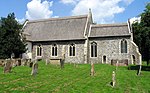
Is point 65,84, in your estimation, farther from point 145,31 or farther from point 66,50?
point 66,50

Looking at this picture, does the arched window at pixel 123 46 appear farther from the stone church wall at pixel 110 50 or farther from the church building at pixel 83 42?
the stone church wall at pixel 110 50

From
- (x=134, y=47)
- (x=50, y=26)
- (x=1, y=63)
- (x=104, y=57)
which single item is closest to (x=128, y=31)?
(x=134, y=47)

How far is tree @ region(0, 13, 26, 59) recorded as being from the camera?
35.6 metres

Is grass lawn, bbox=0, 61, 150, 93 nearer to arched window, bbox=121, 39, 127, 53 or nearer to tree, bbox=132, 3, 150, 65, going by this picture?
tree, bbox=132, 3, 150, 65

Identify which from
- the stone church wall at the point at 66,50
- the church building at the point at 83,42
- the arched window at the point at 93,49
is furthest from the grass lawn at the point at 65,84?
the arched window at the point at 93,49

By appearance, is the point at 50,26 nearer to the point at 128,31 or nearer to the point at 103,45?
the point at 103,45

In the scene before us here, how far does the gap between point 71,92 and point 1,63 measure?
19203 millimetres

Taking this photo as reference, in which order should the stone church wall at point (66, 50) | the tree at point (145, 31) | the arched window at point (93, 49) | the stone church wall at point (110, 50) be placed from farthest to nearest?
the arched window at point (93, 49), the stone church wall at point (66, 50), the stone church wall at point (110, 50), the tree at point (145, 31)

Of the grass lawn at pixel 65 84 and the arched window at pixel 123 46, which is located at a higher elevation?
the arched window at pixel 123 46

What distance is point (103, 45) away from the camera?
43344 mm

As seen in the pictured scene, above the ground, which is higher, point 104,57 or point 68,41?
point 68,41

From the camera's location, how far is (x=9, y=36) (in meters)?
36.2

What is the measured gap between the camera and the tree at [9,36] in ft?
117

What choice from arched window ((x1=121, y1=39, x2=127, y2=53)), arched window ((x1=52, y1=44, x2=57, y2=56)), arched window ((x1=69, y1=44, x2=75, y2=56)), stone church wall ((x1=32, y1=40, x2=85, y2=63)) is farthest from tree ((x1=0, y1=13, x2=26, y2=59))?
arched window ((x1=121, y1=39, x2=127, y2=53))
